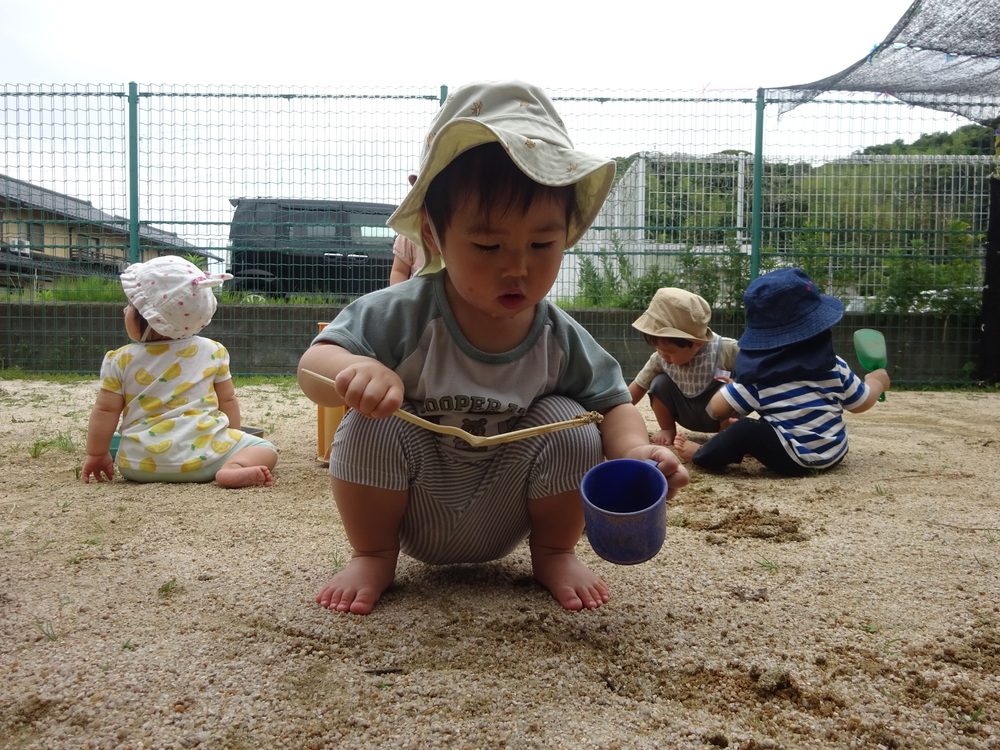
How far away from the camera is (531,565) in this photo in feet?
6.11

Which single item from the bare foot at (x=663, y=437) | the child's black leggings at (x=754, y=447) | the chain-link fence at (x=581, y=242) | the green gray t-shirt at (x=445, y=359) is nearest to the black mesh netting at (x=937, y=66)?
the chain-link fence at (x=581, y=242)

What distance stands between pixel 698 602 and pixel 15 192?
6849mm

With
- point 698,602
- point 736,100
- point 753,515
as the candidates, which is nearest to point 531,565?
point 698,602

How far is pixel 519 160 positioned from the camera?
4.43ft

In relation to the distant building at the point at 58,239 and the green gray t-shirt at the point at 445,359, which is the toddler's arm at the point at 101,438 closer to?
the green gray t-shirt at the point at 445,359

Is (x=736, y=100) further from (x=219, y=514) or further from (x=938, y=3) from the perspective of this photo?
(x=219, y=514)

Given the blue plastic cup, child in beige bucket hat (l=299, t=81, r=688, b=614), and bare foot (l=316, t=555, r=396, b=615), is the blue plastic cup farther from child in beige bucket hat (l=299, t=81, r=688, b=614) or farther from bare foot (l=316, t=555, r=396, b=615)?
bare foot (l=316, t=555, r=396, b=615)

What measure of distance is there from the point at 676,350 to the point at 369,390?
251 cm

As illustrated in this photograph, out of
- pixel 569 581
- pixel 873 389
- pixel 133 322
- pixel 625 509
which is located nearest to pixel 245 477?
pixel 133 322

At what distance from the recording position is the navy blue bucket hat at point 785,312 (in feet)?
9.89

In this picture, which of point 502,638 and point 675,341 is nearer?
point 502,638

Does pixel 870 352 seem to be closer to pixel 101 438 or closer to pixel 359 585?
pixel 359 585

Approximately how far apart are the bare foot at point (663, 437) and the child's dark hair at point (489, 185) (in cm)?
241

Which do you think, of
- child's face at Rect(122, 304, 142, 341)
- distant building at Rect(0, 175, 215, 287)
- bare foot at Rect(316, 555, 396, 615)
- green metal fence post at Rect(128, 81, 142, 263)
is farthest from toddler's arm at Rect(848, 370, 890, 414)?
green metal fence post at Rect(128, 81, 142, 263)
